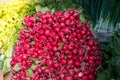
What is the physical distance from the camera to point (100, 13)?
373cm

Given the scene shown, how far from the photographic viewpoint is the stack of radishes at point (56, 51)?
2.51 m

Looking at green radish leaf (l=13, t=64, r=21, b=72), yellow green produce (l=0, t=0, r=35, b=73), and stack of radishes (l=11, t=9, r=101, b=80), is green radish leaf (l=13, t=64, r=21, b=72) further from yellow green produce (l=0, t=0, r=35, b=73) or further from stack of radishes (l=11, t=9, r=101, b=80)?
yellow green produce (l=0, t=0, r=35, b=73)

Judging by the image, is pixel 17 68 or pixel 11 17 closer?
pixel 17 68

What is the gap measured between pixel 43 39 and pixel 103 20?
1.36m

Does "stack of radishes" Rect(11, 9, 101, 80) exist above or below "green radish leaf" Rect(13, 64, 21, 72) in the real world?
above

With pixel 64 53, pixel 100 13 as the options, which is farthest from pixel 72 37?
pixel 100 13

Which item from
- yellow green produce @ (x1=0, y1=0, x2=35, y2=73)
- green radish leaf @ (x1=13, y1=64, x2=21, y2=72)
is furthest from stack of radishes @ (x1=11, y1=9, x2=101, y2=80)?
yellow green produce @ (x1=0, y1=0, x2=35, y2=73)

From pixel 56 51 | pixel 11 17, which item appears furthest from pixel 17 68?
pixel 11 17

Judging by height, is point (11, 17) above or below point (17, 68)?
above

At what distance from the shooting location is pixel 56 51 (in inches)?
98.8

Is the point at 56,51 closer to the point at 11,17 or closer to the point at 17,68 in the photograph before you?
the point at 17,68

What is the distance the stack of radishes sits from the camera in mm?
2506

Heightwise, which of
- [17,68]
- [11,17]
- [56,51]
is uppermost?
[11,17]

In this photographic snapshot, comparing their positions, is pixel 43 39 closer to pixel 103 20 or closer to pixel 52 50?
pixel 52 50
